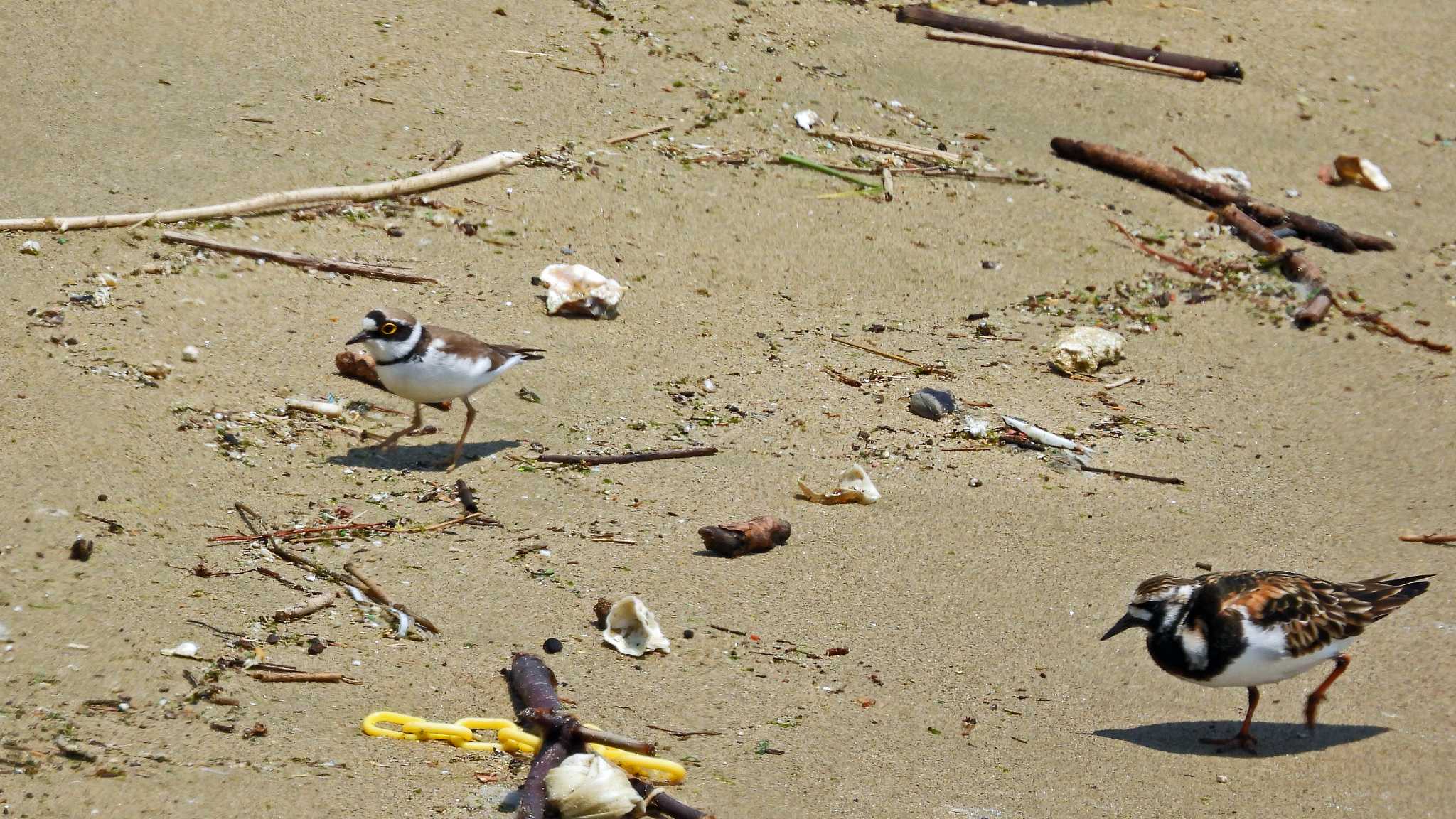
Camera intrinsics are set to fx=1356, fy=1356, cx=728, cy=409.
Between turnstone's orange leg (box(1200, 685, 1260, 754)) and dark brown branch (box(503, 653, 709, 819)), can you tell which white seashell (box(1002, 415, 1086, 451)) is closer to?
turnstone's orange leg (box(1200, 685, 1260, 754))

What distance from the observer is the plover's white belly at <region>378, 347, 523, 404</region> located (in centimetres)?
622

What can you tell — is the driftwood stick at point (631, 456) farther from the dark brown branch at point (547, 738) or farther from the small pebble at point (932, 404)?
the dark brown branch at point (547, 738)

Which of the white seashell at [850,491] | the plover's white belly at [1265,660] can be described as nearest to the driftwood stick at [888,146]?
the white seashell at [850,491]

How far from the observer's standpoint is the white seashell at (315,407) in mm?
6523

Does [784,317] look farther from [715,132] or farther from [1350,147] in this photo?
[1350,147]

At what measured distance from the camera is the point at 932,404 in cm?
730

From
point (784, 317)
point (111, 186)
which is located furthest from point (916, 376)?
point (111, 186)

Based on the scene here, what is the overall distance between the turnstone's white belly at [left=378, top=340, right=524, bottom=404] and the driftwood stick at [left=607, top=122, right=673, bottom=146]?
126 inches

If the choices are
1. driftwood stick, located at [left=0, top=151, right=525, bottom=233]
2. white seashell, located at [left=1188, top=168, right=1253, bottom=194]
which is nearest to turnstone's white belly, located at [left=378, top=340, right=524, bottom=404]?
driftwood stick, located at [left=0, top=151, right=525, bottom=233]

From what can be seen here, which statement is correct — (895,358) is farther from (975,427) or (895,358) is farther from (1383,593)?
(1383,593)

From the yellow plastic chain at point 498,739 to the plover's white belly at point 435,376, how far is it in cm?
214

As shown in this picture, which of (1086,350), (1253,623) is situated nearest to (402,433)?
(1253,623)

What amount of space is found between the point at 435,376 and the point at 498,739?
90.0 inches

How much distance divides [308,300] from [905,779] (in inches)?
174
